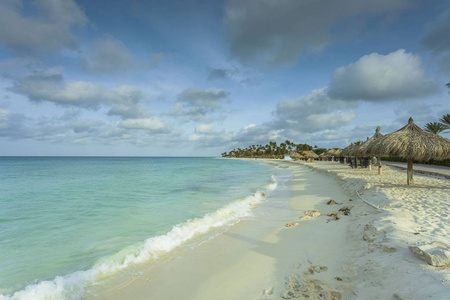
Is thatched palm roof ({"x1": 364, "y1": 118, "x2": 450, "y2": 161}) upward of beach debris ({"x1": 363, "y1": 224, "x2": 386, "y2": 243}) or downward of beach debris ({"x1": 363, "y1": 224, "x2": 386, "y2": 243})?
upward

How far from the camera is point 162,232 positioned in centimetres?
691

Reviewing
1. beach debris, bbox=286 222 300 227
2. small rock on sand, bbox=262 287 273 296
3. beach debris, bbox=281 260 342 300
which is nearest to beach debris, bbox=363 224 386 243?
beach debris, bbox=281 260 342 300

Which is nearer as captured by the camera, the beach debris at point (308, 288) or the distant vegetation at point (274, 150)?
the beach debris at point (308, 288)

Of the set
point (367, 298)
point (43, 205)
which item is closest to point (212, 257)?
point (367, 298)

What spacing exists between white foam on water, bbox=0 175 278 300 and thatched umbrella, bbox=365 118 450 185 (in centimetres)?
743

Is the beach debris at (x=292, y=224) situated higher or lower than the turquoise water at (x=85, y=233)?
higher

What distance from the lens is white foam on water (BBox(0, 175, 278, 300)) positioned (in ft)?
13.0

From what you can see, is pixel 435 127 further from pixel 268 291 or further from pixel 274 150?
pixel 274 150

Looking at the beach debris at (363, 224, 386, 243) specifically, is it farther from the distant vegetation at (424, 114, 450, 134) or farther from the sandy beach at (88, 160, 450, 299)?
the distant vegetation at (424, 114, 450, 134)

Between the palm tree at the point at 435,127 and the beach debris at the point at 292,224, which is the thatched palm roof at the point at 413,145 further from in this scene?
the palm tree at the point at 435,127

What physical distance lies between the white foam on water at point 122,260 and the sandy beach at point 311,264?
370 mm

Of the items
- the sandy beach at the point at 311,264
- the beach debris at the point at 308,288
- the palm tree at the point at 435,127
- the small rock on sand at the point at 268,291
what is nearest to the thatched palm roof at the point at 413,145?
the sandy beach at the point at 311,264

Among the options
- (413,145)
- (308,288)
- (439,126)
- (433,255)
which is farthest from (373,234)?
(439,126)

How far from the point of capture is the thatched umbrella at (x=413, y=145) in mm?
9672
